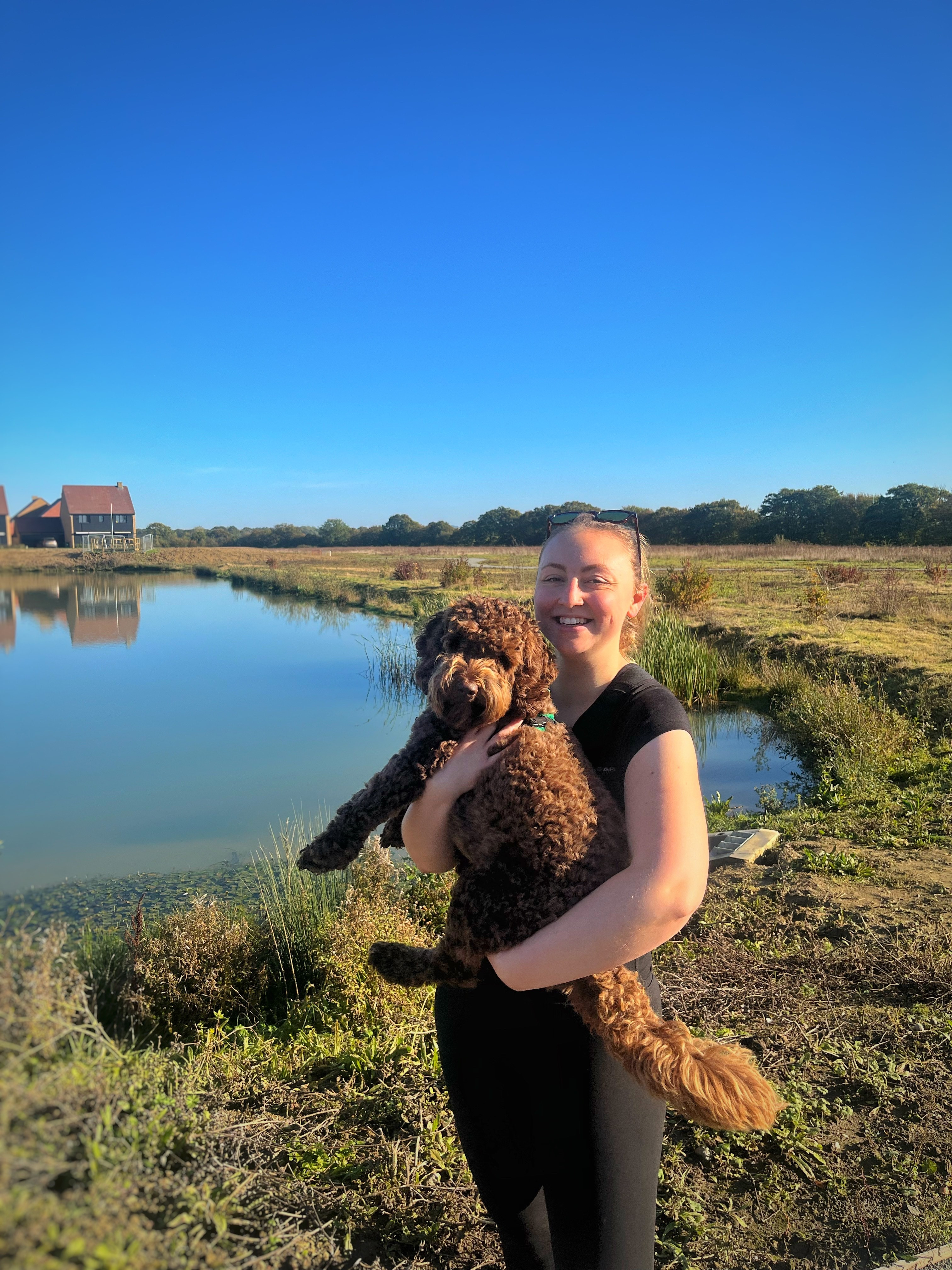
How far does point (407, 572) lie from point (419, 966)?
126ft

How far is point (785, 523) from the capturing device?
6781 centimetres

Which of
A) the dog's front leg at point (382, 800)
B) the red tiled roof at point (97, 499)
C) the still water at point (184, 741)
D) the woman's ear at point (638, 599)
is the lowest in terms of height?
the still water at point (184, 741)

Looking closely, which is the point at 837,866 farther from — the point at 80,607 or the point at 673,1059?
the point at 80,607

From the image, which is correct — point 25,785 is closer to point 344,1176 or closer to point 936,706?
point 344,1176

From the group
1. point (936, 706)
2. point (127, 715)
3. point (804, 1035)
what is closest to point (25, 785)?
point (127, 715)

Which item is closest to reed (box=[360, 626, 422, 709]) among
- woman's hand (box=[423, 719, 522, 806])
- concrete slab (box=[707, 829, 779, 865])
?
concrete slab (box=[707, 829, 779, 865])

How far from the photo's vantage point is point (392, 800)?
2016 mm

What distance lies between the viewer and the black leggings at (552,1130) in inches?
68.2

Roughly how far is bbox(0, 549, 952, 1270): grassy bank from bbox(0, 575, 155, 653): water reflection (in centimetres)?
2227

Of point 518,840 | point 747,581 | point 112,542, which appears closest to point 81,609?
point 747,581

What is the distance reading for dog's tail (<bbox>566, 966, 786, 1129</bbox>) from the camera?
153 centimetres

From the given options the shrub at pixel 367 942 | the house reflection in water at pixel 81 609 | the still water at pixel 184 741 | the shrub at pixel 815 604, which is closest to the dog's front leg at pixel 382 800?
the shrub at pixel 367 942

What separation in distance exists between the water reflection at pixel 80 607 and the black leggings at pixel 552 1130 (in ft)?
85.3

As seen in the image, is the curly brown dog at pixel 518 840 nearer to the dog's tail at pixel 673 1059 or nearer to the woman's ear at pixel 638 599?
the dog's tail at pixel 673 1059
